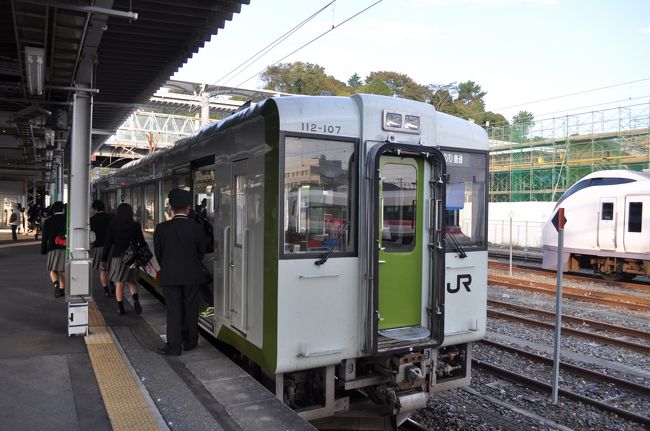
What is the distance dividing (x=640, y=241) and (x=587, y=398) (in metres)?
10.9

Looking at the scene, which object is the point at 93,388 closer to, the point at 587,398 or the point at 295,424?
the point at 295,424

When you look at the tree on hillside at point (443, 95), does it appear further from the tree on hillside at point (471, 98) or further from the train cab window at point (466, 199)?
the train cab window at point (466, 199)

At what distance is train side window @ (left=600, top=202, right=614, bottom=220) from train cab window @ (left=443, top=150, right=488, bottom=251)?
12688mm

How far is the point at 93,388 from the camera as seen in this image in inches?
187

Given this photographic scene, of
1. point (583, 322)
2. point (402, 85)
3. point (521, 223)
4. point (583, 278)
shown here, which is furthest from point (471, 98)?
point (583, 322)

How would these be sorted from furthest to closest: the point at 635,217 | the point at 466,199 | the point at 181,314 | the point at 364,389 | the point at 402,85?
the point at 402,85 → the point at 635,217 → the point at 181,314 → the point at 466,199 → the point at 364,389

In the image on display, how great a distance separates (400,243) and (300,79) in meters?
58.0

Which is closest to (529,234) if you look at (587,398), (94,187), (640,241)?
(640,241)

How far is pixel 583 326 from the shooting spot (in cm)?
1039

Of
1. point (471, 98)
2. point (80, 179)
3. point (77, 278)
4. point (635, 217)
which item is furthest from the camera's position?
point (471, 98)

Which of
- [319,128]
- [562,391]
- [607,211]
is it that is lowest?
[562,391]

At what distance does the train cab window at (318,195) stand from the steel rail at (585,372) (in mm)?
4563

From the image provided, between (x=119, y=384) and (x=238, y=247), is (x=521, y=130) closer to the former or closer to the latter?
(x=238, y=247)

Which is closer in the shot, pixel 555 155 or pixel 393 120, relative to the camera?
pixel 393 120
